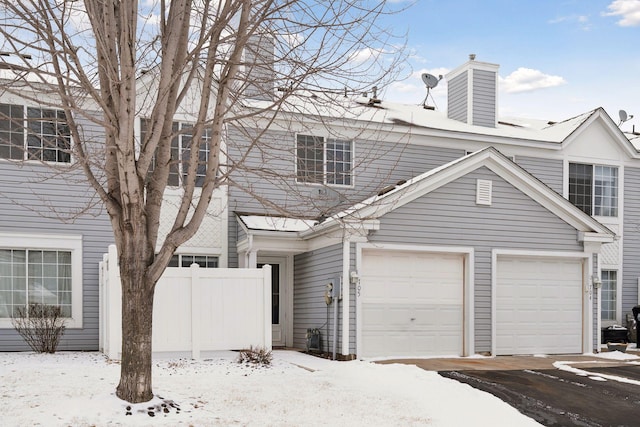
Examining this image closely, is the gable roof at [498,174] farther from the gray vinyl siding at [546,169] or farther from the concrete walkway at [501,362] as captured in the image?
the gray vinyl siding at [546,169]

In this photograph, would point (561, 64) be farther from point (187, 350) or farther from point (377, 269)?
point (187, 350)

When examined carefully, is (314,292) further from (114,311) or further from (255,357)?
(114,311)

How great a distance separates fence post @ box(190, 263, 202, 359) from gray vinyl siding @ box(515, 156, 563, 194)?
10.2 meters

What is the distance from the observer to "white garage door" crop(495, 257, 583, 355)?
15203mm

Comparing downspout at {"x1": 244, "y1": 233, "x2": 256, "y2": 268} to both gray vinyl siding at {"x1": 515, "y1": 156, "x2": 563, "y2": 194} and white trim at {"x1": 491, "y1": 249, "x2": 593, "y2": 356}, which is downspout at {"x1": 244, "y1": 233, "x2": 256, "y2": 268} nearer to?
white trim at {"x1": 491, "y1": 249, "x2": 593, "y2": 356}

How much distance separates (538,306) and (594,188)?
5.70 m

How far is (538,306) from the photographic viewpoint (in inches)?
606

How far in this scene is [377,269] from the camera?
14180 millimetres

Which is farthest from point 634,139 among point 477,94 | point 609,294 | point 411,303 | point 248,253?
point 248,253

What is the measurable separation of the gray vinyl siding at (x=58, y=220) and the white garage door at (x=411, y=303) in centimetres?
604

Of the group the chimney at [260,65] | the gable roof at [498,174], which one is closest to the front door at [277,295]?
the gable roof at [498,174]

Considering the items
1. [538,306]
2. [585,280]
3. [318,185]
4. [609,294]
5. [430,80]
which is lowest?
[609,294]

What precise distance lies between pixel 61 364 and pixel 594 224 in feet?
38.8

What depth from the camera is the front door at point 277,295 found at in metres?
16.8
